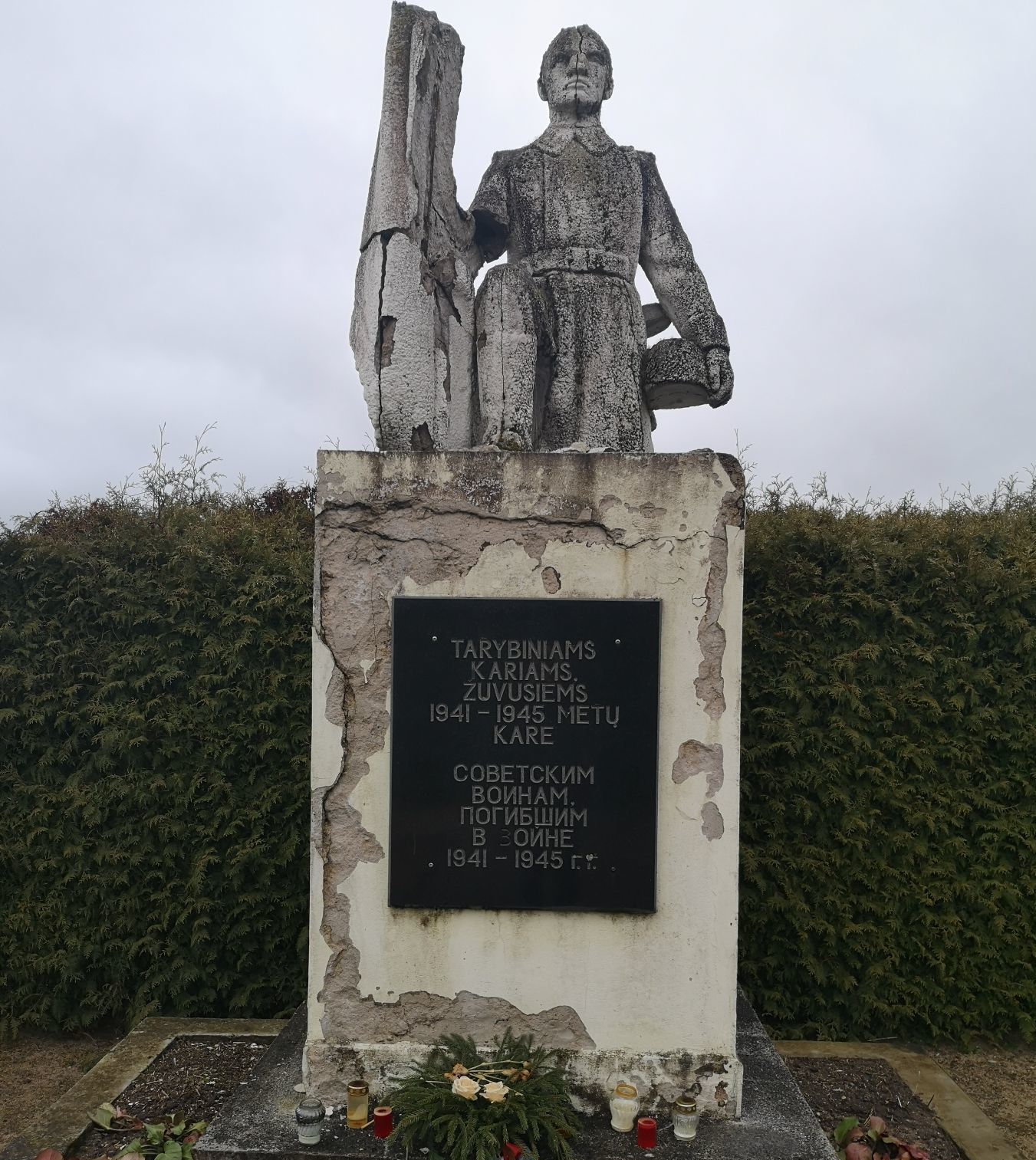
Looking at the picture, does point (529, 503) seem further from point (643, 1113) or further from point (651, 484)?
point (643, 1113)

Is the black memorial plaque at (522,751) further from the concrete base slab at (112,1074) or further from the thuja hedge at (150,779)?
the thuja hedge at (150,779)

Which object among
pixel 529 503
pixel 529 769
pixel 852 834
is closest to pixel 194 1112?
pixel 529 769

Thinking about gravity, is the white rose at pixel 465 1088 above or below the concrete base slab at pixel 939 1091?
above

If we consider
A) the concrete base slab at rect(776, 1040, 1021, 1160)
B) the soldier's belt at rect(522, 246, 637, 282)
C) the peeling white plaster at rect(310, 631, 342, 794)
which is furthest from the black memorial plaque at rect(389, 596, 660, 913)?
the concrete base slab at rect(776, 1040, 1021, 1160)

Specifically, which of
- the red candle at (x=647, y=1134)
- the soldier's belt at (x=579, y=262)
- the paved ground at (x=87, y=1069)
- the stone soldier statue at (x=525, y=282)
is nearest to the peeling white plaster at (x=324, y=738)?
the stone soldier statue at (x=525, y=282)

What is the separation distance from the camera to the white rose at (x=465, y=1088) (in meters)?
2.37

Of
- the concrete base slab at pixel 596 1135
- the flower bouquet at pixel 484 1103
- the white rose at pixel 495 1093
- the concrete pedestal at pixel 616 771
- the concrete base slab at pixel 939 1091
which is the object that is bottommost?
the concrete base slab at pixel 939 1091

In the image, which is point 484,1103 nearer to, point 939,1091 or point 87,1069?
point 939,1091

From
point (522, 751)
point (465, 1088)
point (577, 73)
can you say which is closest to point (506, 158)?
point (577, 73)

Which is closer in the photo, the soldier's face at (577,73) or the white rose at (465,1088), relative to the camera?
the white rose at (465,1088)

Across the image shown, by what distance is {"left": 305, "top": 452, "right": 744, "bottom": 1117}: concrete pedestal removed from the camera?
8.68 ft

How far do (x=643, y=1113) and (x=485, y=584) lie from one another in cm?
158

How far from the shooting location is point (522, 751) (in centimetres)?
270

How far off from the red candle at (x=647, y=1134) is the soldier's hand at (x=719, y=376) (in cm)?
220
